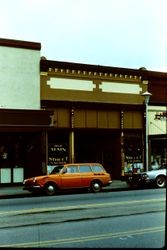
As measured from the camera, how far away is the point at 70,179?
22.7m

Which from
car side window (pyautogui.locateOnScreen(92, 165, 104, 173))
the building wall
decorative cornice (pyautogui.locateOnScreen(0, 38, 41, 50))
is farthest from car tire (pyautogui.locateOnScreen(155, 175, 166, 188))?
decorative cornice (pyautogui.locateOnScreen(0, 38, 41, 50))

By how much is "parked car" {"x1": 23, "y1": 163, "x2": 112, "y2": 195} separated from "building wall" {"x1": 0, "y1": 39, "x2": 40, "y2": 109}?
4934 mm

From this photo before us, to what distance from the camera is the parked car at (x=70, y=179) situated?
22141mm

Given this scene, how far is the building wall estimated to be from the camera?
84.7 ft

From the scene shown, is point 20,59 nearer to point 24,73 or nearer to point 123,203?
point 24,73

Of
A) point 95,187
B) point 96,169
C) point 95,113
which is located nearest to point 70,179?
point 95,187

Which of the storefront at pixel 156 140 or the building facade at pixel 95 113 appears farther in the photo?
the storefront at pixel 156 140

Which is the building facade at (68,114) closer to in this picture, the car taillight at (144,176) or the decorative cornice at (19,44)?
the decorative cornice at (19,44)

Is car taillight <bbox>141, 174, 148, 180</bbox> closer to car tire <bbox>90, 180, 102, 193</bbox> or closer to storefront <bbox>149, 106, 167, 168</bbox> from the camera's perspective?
car tire <bbox>90, 180, 102, 193</bbox>

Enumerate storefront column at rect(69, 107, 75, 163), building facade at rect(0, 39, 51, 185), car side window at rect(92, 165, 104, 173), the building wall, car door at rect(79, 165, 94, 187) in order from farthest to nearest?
1. storefront column at rect(69, 107, 75, 163)
2. the building wall
3. building facade at rect(0, 39, 51, 185)
4. car side window at rect(92, 165, 104, 173)
5. car door at rect(79, 165, 94, 187)

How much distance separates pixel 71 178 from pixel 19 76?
676 cm

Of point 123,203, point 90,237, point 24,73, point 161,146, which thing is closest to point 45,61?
point 24,73

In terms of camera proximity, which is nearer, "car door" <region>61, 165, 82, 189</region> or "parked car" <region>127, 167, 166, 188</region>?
"car door" <region>61, 165, 82, 189</region>

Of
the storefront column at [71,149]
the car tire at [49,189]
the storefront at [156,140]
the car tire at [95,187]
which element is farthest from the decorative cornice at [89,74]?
the car tire at [49,189]
